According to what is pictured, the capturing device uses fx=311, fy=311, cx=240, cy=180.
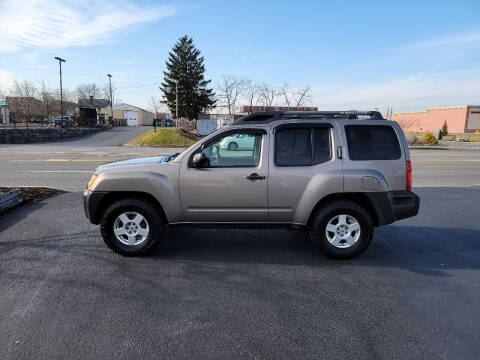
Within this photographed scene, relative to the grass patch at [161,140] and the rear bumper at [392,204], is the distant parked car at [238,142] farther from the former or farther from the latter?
the grass patch at [161,140]

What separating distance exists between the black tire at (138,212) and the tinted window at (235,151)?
1062mm

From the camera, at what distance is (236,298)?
128 inches

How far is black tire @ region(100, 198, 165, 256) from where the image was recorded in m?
4.17

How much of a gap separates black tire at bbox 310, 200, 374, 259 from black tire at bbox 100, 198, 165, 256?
2121 millimetres

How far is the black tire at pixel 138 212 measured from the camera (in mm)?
4172

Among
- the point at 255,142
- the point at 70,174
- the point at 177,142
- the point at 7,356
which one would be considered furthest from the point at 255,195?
the point at 177,142

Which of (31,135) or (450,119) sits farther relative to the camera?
(450,119)

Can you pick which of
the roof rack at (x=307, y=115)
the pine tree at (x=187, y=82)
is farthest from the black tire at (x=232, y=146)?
the pine tree at (x=187, y=82)

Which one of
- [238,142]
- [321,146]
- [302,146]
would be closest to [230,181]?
[238,142]

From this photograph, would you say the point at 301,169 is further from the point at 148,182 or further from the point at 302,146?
the point at 148,182

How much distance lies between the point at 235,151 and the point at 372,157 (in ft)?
6.06

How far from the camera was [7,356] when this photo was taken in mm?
2379

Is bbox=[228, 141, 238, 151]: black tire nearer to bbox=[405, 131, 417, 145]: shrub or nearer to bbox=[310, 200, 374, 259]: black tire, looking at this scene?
bbox=[310, 200, 374, 259]: black tire

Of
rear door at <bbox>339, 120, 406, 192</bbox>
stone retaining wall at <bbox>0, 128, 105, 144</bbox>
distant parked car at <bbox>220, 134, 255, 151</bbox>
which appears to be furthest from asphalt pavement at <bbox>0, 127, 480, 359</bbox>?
stone retaining wall at <bbox>0, 128, 105, 144</bbox>
